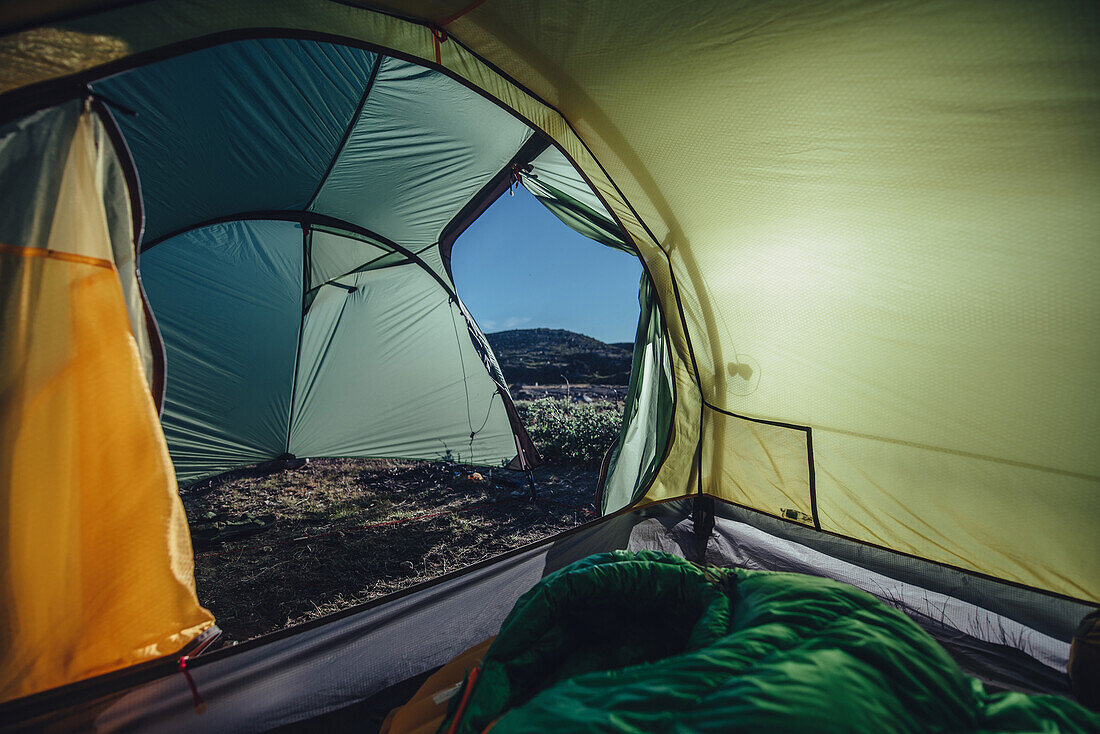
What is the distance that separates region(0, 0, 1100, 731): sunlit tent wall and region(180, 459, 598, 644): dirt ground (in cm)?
81

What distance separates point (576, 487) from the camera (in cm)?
401

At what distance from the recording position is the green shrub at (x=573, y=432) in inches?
193

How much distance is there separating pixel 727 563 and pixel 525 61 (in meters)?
2.27

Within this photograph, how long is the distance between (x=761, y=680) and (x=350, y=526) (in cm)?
293

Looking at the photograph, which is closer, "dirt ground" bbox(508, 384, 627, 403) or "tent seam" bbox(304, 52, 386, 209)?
Answer: "tent seam" bbox(304, 52, 386, 209)

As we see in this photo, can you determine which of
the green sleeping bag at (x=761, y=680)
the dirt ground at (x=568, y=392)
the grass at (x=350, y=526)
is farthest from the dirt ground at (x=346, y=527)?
the dirt ground at (x=568, y=392)

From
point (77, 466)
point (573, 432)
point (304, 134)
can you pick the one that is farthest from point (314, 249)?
point (573, 432)

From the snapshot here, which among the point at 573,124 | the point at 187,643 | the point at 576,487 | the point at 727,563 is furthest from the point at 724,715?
the point at 576,487

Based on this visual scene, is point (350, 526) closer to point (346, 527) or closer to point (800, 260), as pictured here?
point (346, 527)

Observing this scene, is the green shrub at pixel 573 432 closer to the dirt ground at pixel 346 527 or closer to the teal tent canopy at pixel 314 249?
the dirt ground at pixel 346 527

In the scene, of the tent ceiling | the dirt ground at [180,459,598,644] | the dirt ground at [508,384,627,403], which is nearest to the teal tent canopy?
the tent ceiling

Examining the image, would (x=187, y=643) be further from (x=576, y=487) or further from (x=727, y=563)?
(x=576, y=487)

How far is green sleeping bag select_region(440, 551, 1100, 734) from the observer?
1.99 feet

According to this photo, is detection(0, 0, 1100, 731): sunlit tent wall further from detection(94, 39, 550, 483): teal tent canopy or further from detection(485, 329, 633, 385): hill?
detection(485, 329, 633, 385): hill
